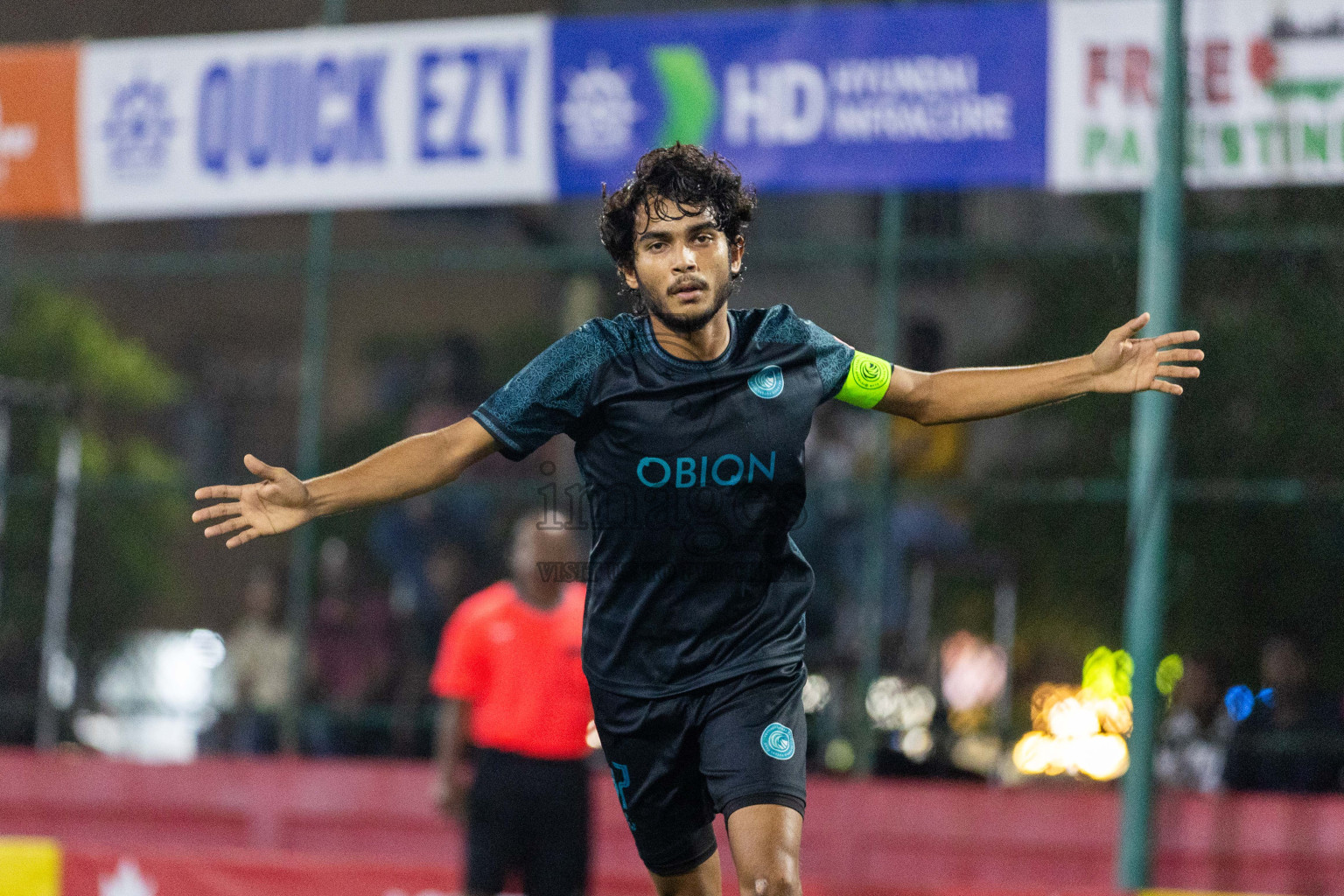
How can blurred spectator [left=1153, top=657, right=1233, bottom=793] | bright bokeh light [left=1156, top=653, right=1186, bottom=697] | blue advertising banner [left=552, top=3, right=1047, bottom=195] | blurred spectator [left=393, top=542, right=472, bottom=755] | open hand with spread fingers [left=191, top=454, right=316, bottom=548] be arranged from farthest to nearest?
blurred spectator [left=393, top=542, right=472, bottom=755] → blue advertising banner [left=552, top=3, right=1047, bottom=195] → bright bokeh light [left=1156, top=653, right=1186, bottom=697] → blurred spectator [left=1153, top=657, right=1233, bottom=793] → open hand with spread fingers [left=191, top=454, right=316, bottom=548]

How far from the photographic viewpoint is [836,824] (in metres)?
7.48

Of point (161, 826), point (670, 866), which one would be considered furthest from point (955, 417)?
point (161, 826)

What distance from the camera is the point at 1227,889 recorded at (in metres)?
6.93

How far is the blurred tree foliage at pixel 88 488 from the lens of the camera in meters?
9.48

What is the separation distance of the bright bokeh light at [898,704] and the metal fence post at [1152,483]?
1313 mm

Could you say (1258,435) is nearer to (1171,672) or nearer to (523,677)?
(1171,672)

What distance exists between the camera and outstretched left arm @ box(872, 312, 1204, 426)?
3854 millimetres

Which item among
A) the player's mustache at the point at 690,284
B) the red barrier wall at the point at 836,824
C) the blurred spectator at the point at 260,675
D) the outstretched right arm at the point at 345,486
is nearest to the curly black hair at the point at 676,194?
the player's mustache at the point at 690,284

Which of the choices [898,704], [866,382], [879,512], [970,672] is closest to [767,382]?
[866,382]

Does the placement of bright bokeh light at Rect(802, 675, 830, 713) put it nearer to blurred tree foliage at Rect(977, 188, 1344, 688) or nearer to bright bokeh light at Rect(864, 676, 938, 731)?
bright bokeh light at Rect(864, 676, 938, 731)

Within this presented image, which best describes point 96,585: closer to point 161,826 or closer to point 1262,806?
point 161,826

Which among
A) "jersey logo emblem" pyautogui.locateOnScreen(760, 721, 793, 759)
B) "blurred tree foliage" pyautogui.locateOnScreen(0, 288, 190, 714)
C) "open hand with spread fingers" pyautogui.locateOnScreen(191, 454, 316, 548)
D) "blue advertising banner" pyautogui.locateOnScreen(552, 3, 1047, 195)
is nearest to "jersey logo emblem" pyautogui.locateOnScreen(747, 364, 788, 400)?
"jersey logo emblem" pyautogui.locateOnScreen(760, 721, 793, 759)

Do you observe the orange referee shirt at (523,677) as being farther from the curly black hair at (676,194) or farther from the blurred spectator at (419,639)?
the curly black hair at (676,194)

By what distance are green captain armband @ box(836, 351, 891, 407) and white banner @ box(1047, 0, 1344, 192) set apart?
12.6ft
